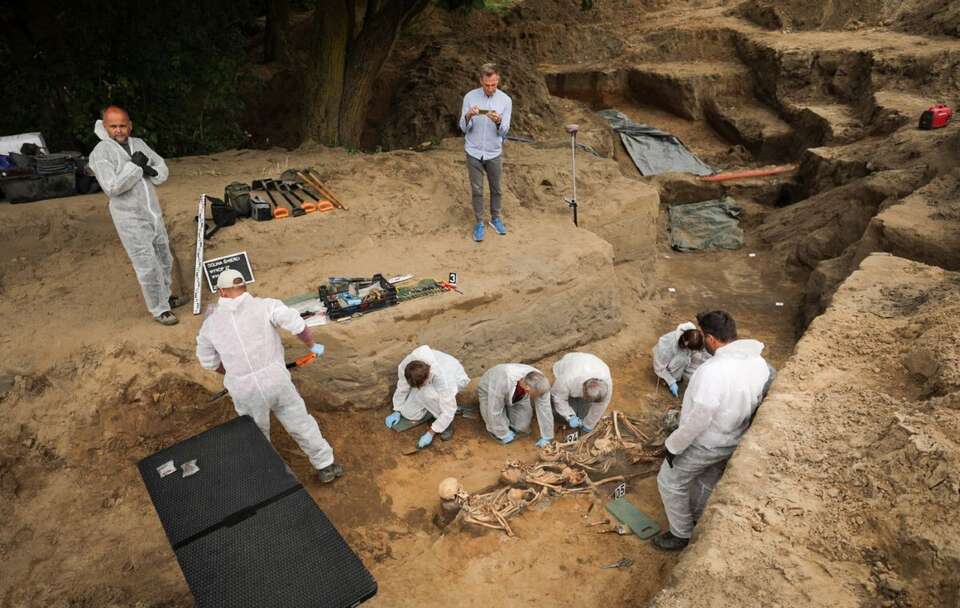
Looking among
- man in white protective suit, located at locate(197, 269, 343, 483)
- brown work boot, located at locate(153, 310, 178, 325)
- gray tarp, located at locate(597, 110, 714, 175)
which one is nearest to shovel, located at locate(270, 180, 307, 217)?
brown work boot, located at locate(153, 310, 178, 325)

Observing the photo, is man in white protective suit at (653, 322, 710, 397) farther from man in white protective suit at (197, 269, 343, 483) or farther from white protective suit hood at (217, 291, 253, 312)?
white protective suit hood at (217, 291, 253, 312)

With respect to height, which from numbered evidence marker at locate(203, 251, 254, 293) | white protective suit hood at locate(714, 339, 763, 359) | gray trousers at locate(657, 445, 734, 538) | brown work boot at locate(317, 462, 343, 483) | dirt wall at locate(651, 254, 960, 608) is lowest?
brown work boot at locate(317, 462, 343, 483)

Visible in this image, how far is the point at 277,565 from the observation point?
2.80 metres

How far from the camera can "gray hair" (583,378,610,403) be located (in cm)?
530

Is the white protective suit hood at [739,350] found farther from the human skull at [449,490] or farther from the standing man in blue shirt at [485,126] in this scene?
the standing man in blue shirt at [485,126]

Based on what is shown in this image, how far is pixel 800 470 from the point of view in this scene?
3.54 m

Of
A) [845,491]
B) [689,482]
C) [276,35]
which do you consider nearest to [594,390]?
[689,482]

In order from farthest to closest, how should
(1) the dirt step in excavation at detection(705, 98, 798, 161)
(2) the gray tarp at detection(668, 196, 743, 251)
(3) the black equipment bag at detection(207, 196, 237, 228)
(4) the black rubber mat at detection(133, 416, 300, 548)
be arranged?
(1) the dirt step in excavation at detection(705, 98, 798, 161) < (2) the gray tarp at detection(668, 196, 743, 251) < (3) the black equipment bag at detection(207, 196, 237, 228) < (4) the black rubber mat at detection(133, 416, 300, 548)

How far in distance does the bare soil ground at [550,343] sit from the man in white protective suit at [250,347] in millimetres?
1012

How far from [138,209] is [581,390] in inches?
163

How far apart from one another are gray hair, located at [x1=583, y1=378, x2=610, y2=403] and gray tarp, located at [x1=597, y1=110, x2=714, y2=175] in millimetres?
7514

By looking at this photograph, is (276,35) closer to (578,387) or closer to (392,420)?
(392,420)

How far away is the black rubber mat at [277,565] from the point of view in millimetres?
2674

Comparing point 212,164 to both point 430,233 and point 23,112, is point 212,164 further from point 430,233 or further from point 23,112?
point 430,233
